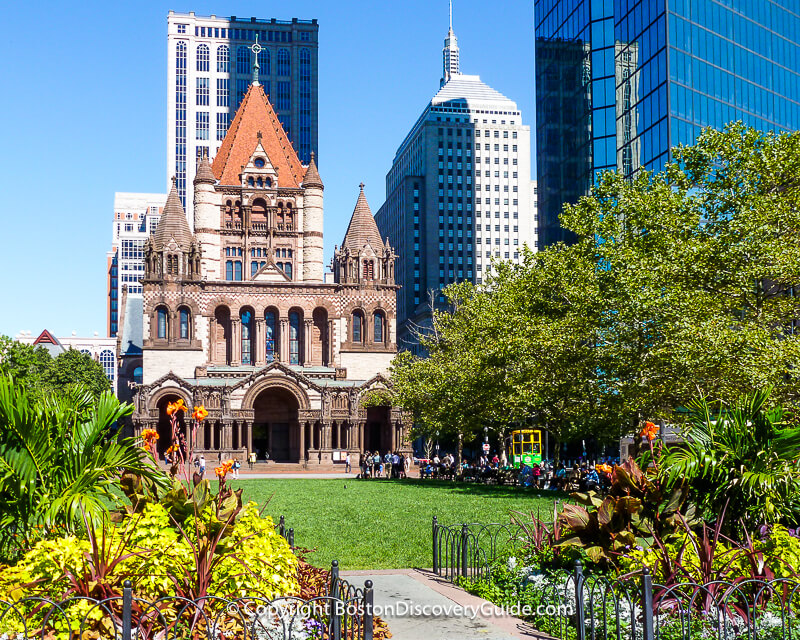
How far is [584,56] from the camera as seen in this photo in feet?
229

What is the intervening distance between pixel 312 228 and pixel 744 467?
235 feet

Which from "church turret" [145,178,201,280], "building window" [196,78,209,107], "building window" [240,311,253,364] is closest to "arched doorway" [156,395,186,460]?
"building window" [240,311,253,364]

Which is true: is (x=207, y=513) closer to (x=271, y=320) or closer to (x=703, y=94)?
(x=703, y=94)

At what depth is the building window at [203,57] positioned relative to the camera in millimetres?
141375

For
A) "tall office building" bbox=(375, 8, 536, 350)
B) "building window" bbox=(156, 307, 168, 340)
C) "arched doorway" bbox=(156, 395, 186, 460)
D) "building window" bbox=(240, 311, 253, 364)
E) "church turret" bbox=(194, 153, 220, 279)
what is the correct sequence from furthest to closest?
"tall office building" bbox=(375, 8, 536, 350) → "church turret" bbox=(194, 153, 220, 279) → "building window" bbox=(240, 311, 253, 364) → "building window" bbox=(156, 307, 168, 340) → "arched doorway" bbox=(156, 395, 186, 460)

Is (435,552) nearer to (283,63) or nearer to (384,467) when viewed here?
(384,467)

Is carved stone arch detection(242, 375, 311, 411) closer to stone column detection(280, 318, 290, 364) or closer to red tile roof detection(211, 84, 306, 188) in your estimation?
stone column detection(280, 318, 290, 364)

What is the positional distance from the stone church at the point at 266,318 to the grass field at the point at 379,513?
91.0ft

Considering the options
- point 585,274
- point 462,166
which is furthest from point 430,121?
point 585,274

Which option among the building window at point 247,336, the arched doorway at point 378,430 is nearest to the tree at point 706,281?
the arched doorway at point 378,430

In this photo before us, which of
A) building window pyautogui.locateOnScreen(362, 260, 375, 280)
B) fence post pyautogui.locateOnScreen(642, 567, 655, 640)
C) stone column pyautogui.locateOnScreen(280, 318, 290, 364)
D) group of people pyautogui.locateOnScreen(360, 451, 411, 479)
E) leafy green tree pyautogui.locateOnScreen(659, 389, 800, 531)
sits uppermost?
building window pyautogui.locateOnScreen(362, 260, 375, 280)

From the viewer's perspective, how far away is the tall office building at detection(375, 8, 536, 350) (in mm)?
161250

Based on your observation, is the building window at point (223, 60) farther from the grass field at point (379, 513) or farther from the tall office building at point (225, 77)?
the grass field at point (379, 513)

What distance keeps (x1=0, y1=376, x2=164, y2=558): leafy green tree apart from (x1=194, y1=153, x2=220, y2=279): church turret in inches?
2719
